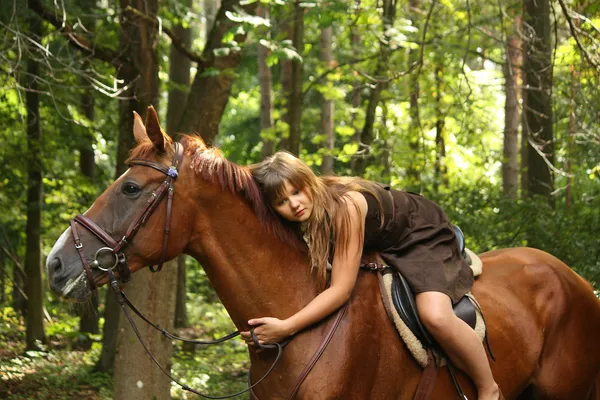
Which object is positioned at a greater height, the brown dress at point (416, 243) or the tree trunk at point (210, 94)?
the tree trunk at point (210, 94)

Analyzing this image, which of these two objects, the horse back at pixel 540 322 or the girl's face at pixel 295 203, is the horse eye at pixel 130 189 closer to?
the girl's face at pixel 295 203

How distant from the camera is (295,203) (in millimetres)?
3686

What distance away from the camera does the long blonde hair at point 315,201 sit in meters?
3.69

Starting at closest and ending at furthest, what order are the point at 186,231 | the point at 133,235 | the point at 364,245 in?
1. the point at 133,235
2. the point at 186,231
3. the point at 364,245

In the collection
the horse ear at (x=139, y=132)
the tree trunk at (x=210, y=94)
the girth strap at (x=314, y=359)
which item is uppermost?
the tree trunk at (x=210, y=94)

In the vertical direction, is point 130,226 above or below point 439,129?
below

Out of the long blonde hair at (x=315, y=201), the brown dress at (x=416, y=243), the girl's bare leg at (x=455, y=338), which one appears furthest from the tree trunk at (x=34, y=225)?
the girl's bare leg at (x=455, y=338)

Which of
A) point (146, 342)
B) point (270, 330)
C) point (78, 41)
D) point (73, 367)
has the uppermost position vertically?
point (78, 41)

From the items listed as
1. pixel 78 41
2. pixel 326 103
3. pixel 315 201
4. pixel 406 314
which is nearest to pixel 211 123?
pixel 78 41

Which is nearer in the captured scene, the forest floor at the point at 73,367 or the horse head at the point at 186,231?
the horse head at the point at 186,231

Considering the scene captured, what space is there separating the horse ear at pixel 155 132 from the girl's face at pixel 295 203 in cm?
66

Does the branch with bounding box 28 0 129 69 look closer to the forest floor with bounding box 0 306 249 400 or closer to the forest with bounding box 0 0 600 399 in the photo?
the forest with bounding box 0 0 600 399

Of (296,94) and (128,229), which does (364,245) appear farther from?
(296,94)

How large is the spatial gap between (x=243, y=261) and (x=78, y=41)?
14.0 ft
